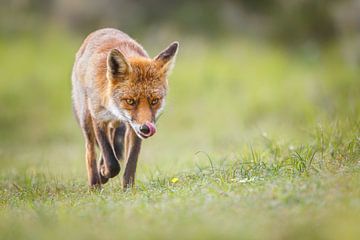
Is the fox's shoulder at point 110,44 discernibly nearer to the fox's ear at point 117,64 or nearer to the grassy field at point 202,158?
the fox's ear at point 117,64

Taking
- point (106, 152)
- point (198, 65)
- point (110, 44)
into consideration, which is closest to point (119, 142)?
point (106, 152)

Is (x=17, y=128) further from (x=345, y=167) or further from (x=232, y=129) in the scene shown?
(x=345, y=167)

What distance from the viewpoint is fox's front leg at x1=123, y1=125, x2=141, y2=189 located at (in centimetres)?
798

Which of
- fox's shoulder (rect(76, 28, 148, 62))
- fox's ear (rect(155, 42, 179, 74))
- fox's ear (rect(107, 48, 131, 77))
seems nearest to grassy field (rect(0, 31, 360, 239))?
fox's ear (rect(155, 42, 179, 74))

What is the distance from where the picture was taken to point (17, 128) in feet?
53.1

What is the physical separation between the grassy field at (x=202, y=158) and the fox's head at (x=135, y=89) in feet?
2.60

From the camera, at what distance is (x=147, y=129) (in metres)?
7.50

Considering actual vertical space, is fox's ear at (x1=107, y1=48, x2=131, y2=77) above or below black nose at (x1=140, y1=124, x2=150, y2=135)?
above

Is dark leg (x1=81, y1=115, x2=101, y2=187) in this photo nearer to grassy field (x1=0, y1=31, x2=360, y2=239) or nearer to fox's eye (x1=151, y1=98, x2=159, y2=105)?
grassy field (x1=0, y1=31, x2=360, y2=239)

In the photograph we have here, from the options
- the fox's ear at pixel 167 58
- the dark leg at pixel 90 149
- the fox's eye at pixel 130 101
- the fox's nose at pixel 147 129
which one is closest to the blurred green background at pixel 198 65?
the dark leg at pixel 90 149

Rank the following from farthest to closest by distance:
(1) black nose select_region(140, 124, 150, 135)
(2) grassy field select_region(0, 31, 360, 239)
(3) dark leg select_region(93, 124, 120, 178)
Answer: (3) dark leg select_region(93, 124, 120, 178) → (1) black nose select_region(140, 124, 150, 135) → (2) grassy field select_region(0, 31, 360, 239)

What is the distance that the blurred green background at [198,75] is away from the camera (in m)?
12.0

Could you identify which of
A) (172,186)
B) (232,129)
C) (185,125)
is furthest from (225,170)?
(185,125)

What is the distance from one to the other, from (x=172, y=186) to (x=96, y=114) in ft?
5.86
